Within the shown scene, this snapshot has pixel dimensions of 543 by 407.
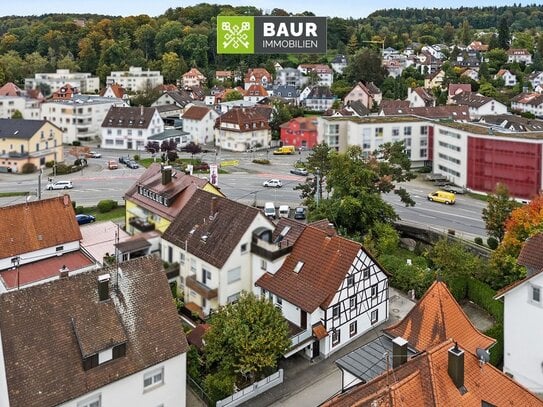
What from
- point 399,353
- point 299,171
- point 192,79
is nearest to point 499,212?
point 399,353

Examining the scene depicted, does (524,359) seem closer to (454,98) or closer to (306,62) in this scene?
(454,98)

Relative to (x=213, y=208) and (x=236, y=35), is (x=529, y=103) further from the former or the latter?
(x=236, y=35)

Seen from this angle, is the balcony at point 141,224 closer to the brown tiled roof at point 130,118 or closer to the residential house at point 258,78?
the brown tiled roof at point 130,118

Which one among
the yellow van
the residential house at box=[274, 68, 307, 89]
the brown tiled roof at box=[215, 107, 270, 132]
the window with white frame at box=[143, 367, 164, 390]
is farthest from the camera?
the residential house at box=[274, 68, 307, 89]

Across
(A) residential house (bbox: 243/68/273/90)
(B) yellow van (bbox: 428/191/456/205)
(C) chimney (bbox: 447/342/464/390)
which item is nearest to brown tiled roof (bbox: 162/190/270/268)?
(C) chimney (bbox: 447/342/464/390)

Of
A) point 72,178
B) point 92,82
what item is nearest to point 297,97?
point 92,82

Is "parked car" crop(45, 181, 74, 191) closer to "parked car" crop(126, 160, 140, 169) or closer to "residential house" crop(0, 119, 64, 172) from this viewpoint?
"residential house" crop(0, 119, 64, 172)
